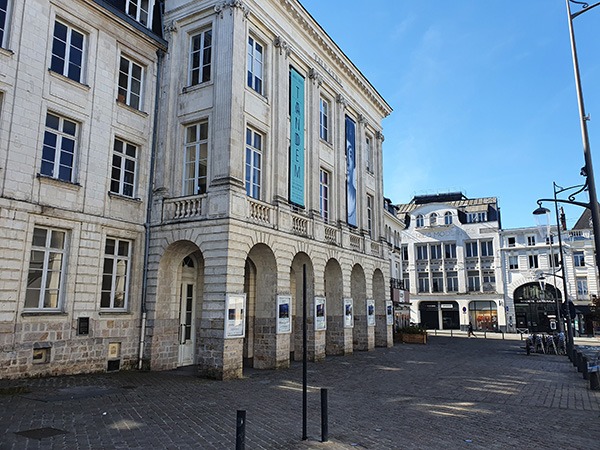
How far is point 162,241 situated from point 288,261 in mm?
4620

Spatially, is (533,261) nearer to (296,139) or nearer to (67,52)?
(296,139)

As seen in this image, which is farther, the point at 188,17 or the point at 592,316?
the point at 592,316

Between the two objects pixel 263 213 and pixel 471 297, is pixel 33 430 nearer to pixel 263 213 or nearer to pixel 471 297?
pixel 263 213

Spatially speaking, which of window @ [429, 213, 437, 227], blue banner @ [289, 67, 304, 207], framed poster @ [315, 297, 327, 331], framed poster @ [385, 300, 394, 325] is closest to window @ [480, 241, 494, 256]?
window @ [429, 213, 437, 227]

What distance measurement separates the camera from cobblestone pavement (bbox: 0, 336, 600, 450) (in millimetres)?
7129

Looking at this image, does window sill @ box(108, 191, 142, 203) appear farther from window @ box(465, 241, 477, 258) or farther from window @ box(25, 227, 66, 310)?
window @ box(465, 241, 477, 258)

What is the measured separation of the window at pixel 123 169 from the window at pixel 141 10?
473 centimetres

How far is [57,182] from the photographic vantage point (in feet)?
43.8

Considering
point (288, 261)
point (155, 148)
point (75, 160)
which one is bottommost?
point (288, 261)

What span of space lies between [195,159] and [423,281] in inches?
1779

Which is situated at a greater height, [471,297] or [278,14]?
[278,14]

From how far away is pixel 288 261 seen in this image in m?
17.3

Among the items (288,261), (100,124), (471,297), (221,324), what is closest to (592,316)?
(471,297)

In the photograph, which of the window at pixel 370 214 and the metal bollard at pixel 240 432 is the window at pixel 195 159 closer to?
the metal bollard at pixel 240 432
